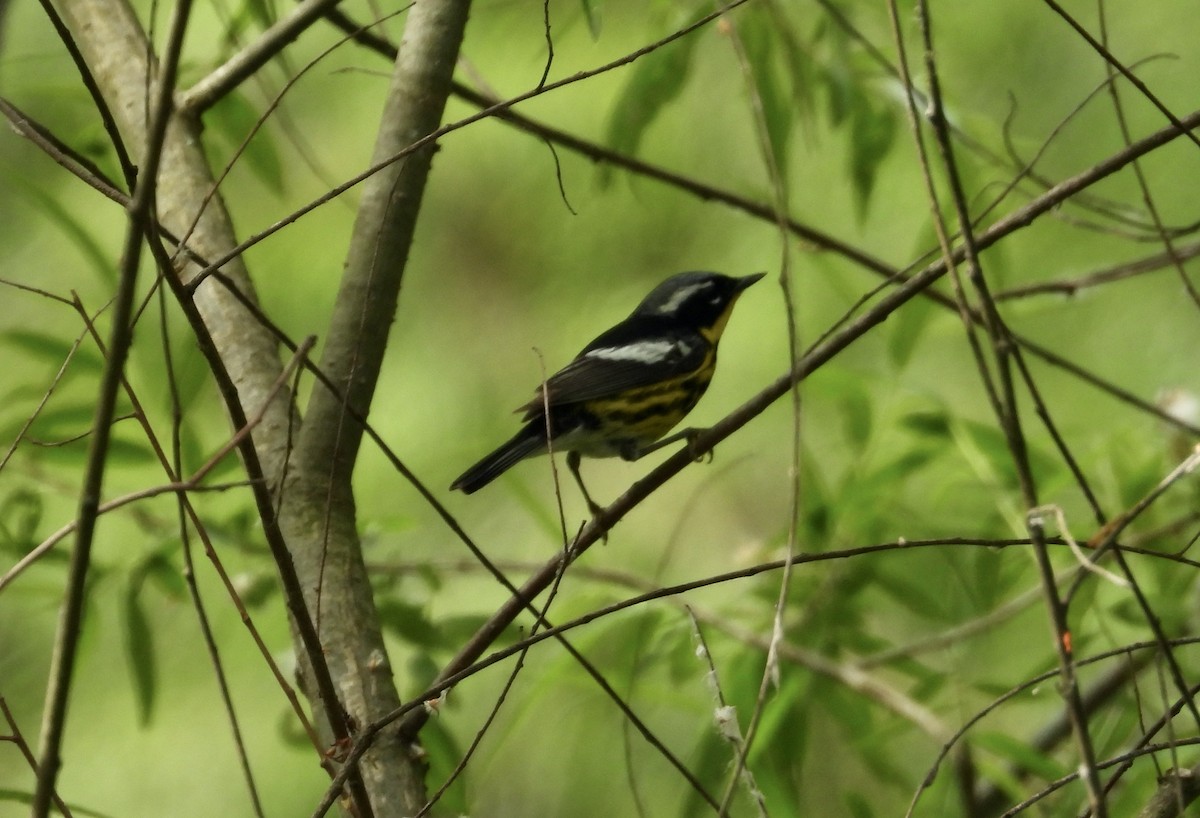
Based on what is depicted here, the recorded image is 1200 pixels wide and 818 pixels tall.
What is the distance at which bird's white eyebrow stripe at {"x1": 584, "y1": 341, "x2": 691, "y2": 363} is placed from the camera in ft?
11.0

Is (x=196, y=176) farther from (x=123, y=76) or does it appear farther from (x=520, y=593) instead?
(x=520, y=593)

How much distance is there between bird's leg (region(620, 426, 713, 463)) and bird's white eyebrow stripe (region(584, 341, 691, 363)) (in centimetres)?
25

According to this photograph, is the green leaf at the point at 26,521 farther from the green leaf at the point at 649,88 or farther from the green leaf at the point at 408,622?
the green leaf at the point at 649,88

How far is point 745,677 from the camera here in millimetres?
2523

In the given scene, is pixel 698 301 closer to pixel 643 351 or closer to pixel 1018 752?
pixel 643 351

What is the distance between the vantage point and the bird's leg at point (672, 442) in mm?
1984

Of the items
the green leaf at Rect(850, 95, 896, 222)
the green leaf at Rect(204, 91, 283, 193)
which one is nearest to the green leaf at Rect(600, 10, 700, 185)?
the green leaf at Rect(850, 95, 896, 222)

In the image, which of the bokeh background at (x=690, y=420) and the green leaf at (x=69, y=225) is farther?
the bokeh background at (x=690, y=420)

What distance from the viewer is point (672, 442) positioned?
7.95ft

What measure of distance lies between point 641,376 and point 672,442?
0.89 meters

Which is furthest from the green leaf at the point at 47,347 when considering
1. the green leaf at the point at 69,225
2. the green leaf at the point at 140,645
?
the green leaf at the point at 140,645

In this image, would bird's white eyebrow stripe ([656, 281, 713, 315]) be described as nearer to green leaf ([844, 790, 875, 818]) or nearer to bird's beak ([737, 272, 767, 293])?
bird's beak ([737, 272, 767, 293])

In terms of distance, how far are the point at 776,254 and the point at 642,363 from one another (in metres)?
1.16

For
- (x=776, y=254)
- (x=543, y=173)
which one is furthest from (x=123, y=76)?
(x=543, y=173)
